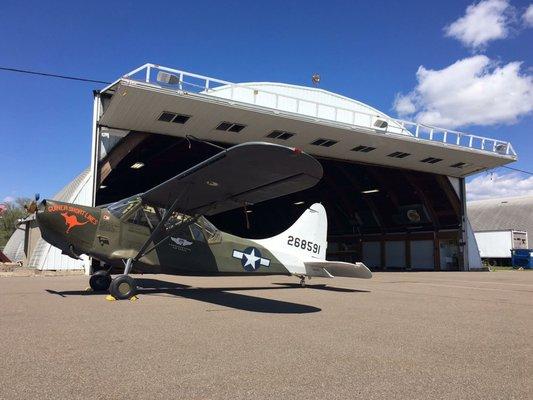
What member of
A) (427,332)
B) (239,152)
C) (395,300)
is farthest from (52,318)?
(395,300)

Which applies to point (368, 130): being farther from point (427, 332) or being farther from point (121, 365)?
point (121, 365)

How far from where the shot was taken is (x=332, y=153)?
1056 inches

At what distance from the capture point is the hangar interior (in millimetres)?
20656

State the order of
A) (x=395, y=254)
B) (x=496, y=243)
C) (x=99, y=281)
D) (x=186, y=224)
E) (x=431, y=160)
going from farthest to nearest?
1. (x=496, y=243)
2. (x=395, y=254)
3. (x=431, y=160)
4. (x=99, y=281)
5. (x=186, y=224)

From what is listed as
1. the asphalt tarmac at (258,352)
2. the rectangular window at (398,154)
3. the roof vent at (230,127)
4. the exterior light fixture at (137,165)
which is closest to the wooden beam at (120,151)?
the roof vent at (230,127)

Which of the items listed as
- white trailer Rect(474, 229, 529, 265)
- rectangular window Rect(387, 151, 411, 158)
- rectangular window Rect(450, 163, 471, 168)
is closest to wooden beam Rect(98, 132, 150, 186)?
rectangular window Rect(387, 151, 411, 158)

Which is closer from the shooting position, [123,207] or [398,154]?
[123,207]

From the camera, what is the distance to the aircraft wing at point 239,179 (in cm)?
738

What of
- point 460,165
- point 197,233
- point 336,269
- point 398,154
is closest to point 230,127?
point 398,154

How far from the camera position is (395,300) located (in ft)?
35.1

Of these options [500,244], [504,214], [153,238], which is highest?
[504,214]

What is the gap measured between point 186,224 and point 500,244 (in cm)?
4438

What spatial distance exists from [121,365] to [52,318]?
3.26 m

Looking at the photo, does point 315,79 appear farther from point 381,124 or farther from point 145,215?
point 145,215
